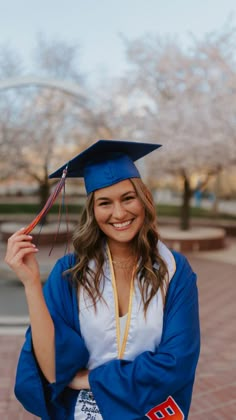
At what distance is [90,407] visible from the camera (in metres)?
1.50

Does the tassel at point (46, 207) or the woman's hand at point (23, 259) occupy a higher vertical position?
the tassel at point (46, 207)

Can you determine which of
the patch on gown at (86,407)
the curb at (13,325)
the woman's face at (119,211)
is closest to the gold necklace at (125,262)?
the woman's face at (119,211)

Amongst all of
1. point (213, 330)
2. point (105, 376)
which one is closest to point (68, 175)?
point (105, 376)

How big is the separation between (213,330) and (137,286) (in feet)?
11.3

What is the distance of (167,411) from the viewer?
4.89 ft

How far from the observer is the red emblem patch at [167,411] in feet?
4.79

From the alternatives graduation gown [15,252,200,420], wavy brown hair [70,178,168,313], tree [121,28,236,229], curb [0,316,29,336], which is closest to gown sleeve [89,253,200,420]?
graduation gown [15,252,200,420]

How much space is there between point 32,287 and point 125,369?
0.41 metres

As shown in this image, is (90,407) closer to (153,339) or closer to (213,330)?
(153,339)

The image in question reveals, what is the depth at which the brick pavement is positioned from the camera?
298 centimetres

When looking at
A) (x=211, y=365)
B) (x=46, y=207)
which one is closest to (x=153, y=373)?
(x=46, y=207)

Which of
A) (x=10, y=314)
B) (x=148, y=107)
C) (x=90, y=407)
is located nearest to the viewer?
(x=90, y=407)

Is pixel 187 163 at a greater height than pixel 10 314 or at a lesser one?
greater

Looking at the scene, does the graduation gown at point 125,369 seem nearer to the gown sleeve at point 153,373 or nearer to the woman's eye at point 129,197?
the gown sleeve at point 153,373
